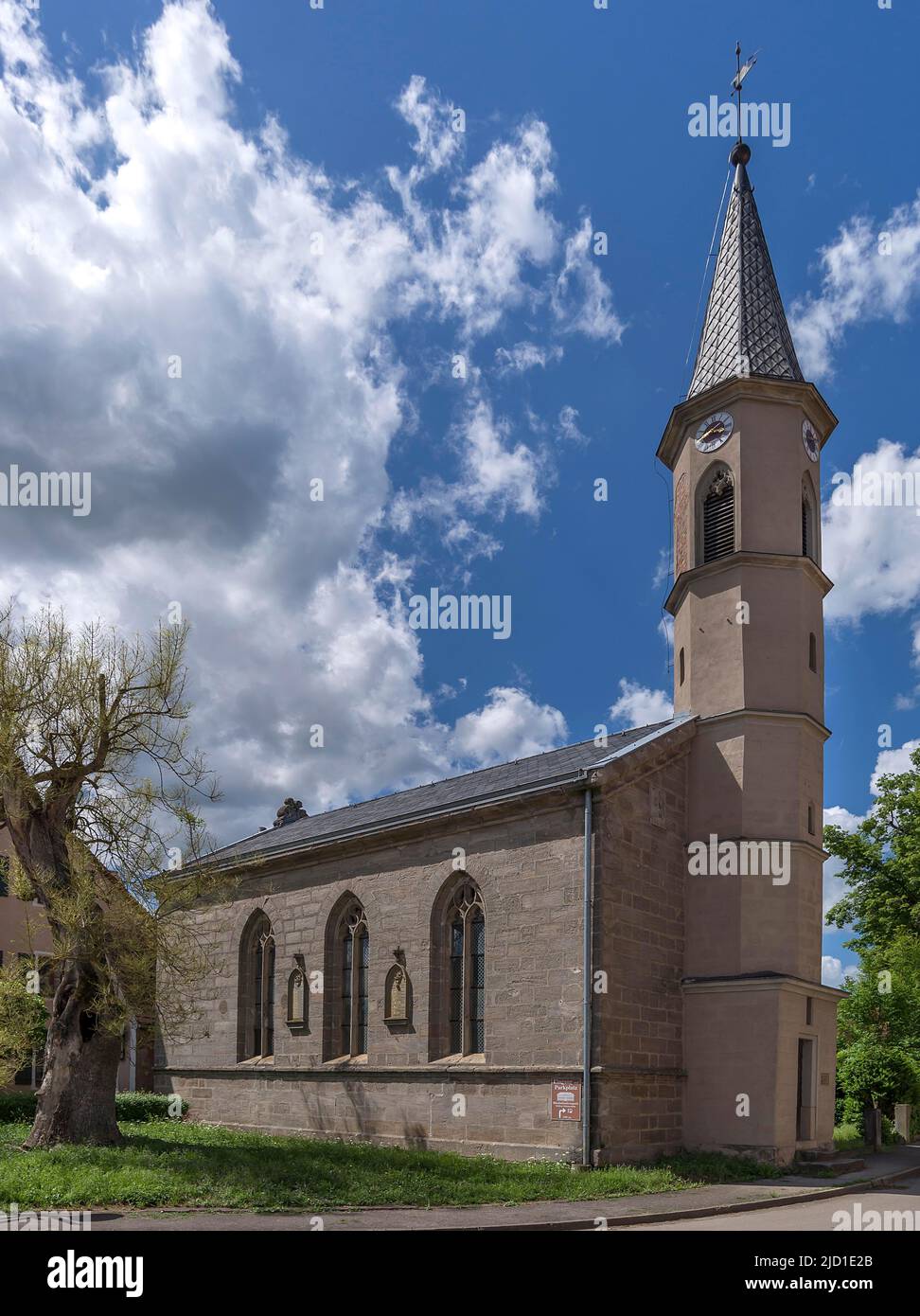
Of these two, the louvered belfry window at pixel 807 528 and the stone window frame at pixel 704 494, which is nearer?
the stone window frame at pixel 704 494

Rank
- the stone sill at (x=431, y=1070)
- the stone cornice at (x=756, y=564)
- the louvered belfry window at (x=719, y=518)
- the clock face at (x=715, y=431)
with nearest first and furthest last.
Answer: the stone sill at (x=431, y=1070)
the stone cornice at (x=756, y=564)
the louvered belfry window at (x=719, y=518)
the clock face at (x=715, y=431)

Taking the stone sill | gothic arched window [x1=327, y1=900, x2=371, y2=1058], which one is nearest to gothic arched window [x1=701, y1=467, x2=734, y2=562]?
the stone sill

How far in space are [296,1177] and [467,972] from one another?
25.8 ft

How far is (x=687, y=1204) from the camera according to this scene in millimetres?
16141

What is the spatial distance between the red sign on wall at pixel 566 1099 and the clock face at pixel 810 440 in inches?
573

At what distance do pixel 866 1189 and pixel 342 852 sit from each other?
42.7 feet

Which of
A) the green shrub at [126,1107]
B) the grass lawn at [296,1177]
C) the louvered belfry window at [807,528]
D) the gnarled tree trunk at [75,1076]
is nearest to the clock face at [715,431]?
the louvered belfry window at [807,528]

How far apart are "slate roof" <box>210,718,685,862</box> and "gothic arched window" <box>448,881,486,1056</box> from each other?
2060 mm

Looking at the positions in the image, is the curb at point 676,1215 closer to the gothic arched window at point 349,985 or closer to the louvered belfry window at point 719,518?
the gothic arched window at point 349,985

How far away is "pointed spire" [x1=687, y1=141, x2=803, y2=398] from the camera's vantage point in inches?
1031

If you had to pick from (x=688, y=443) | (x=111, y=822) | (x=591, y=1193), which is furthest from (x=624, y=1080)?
(x=688, y=443)

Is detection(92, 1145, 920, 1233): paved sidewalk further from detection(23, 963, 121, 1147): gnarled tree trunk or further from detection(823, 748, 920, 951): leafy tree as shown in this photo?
detection(823, 748, 920, 951): leafy tree

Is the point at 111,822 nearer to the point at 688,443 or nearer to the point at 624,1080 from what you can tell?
the point at 624,1080

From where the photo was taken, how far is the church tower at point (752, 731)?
21.8 meters
